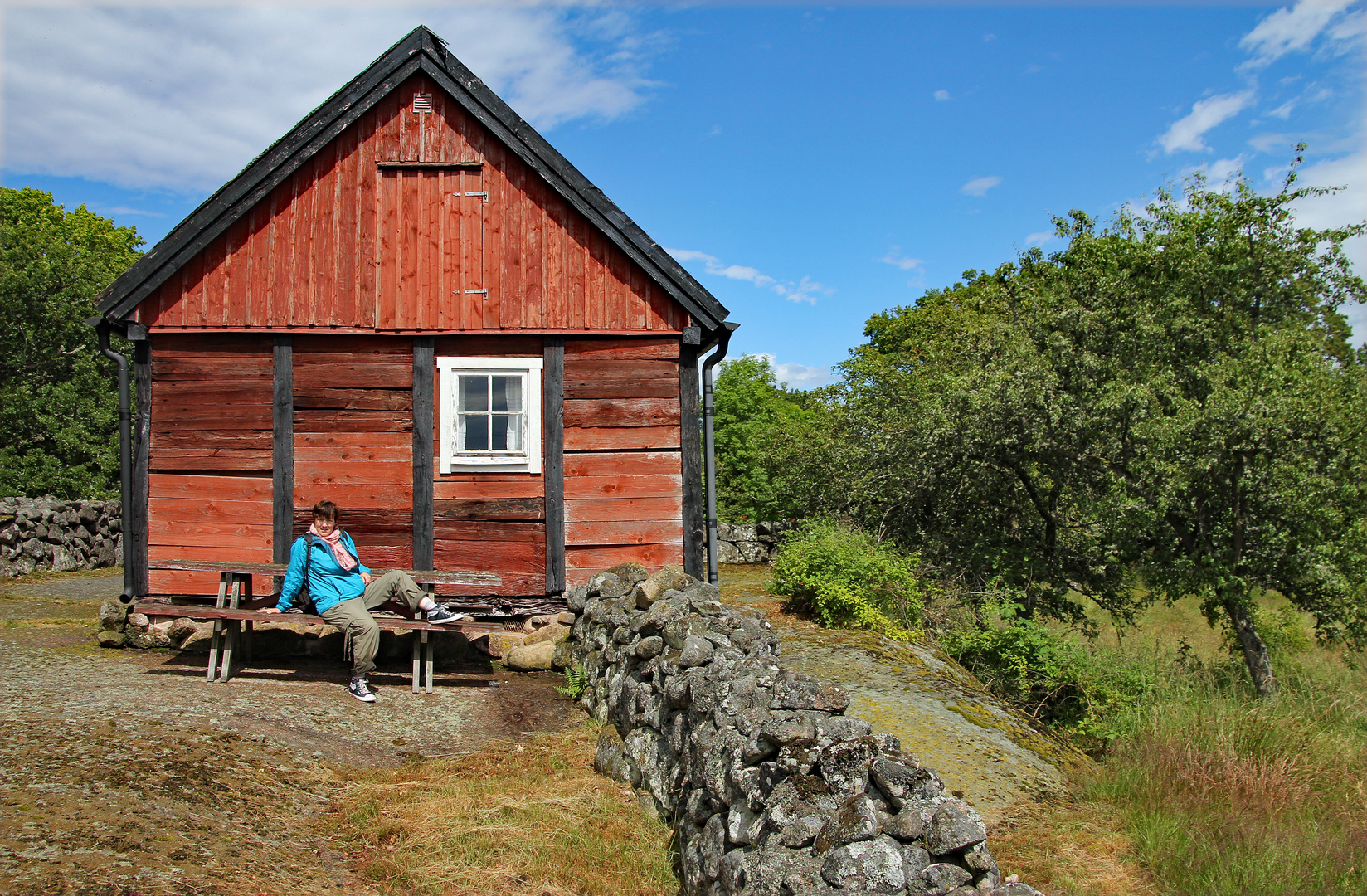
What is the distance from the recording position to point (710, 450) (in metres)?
9.43

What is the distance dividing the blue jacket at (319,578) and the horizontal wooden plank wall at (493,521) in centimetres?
162

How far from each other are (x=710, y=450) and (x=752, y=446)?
1238 cm

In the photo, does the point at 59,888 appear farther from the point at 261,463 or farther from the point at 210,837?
the point at 261,463

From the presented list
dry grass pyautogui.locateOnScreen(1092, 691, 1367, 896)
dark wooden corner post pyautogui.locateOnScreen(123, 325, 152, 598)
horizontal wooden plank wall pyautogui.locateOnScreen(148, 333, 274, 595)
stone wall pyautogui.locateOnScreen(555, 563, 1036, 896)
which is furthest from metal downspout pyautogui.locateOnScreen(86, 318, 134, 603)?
dry grass pyautogui.locateOnScreen(1092, 691, 1367, 896)

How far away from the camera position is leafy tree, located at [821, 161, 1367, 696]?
1105 centimetres

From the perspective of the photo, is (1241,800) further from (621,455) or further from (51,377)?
(51,377)

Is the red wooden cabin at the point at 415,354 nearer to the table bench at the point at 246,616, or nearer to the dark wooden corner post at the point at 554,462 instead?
the dark wooden corner post at the point at 554,462

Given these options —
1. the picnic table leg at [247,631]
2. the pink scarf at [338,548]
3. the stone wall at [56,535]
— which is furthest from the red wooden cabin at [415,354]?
the stone wall at [56,535]

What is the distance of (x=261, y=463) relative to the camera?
8.83m

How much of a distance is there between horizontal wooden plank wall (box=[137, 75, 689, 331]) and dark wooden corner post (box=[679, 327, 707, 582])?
631mm

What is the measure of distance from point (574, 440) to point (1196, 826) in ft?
20.5

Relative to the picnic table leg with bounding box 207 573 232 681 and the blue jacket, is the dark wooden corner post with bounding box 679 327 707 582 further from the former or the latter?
the picnic table leg with bounding box 207 573 232 681

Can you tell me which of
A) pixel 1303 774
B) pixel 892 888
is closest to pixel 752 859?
pixel 892 888

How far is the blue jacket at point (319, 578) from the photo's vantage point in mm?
7191
